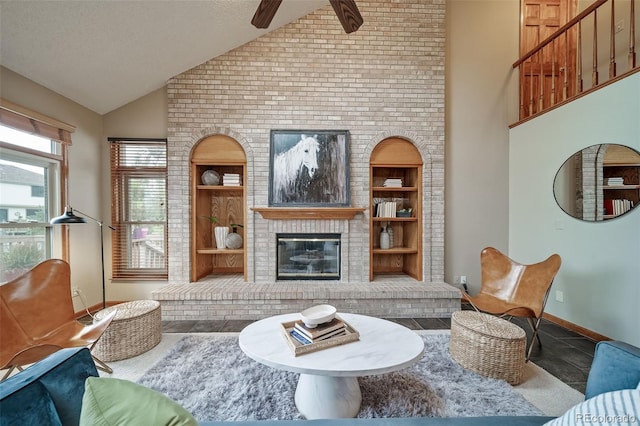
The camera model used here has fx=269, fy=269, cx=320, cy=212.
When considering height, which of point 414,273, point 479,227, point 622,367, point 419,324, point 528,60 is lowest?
point 419,324

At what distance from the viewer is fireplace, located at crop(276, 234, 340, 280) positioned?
11.9 ft

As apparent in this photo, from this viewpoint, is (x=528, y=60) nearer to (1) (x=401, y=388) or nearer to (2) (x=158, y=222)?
(1) (x=401, y=388)

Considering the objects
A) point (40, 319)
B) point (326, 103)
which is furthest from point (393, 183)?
point (40, 319)

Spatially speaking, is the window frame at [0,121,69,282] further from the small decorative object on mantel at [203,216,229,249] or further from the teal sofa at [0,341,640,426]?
the teal sofa at [0,341,640,426]

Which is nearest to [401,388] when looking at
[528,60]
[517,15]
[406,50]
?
[406,50]

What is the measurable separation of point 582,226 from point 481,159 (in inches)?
54.9

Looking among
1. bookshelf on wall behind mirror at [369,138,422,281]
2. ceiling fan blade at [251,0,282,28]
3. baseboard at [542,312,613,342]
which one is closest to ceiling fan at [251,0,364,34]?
ceiling fan blade at [251,0,282,28]

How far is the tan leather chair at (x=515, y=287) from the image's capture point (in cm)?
243

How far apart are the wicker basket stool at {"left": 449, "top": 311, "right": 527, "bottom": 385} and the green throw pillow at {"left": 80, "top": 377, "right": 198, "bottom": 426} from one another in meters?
2.04

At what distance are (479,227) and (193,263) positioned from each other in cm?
392

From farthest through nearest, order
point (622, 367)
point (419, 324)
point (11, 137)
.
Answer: point (419, 324)
point (11, 137)
point (622, 367)

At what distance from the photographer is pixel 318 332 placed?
1626 millimetres

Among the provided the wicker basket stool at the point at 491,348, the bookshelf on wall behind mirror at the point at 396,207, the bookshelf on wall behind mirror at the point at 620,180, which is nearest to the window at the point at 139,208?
the bookshelf on wall behind mirror at the point at 396,207

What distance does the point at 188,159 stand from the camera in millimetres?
3504
